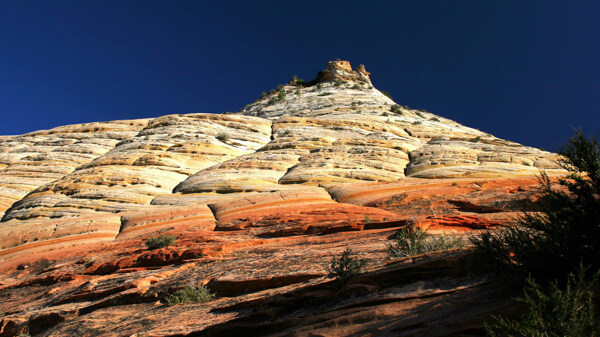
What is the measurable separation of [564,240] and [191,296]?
6.73 metres

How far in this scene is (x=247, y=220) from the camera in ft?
49.6

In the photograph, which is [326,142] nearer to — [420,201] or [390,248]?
[420,201]

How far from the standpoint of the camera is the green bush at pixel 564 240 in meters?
4.23

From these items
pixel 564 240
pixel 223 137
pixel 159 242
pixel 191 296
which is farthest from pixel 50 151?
pixel 564 240

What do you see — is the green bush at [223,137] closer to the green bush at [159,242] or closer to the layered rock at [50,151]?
the layered rock at [50,151]

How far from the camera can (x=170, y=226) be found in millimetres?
15680

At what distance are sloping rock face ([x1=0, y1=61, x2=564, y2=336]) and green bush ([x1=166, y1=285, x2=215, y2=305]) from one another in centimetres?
26

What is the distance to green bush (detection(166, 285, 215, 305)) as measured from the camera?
7617mm

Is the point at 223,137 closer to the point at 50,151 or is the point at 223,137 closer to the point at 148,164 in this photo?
the point at 148,164

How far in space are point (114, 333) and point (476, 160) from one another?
23940 mm

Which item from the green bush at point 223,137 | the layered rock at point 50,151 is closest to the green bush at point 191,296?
the layered rock at point 50,151

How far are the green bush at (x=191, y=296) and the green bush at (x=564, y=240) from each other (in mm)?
5381

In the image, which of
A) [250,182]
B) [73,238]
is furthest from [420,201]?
[73,238]

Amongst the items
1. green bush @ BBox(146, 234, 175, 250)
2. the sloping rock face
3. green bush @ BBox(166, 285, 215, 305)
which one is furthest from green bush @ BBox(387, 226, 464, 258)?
green bush @ BBox(146, 234, 175, 250)
